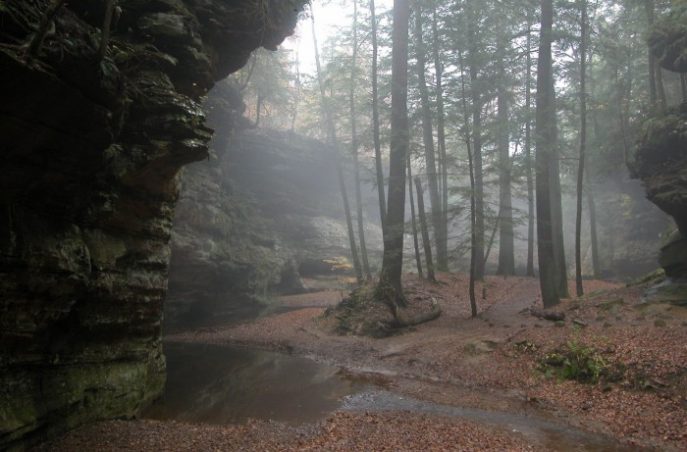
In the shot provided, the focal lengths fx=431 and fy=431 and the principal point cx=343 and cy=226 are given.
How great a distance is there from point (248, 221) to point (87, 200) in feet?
59.3

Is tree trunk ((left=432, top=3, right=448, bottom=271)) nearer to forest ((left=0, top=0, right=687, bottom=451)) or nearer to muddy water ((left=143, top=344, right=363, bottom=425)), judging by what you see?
forest ((left=0, top=0, right=687, bottom=451))

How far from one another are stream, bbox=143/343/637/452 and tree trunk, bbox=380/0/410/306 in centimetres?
473

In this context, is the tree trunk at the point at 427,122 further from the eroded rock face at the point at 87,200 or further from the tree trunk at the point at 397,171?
the eroded rock face at the point at 87,200

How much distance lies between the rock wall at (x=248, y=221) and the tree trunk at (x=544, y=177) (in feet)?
40.1

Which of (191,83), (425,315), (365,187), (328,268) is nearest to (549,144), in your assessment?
(425,315)

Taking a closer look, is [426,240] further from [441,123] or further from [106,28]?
[106,28]

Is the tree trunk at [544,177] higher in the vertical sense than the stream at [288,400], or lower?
higher

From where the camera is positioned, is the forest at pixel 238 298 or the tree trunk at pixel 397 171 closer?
the forest at pixel 238 298

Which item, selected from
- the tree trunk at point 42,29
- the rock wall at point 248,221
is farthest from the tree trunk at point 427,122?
the tree trunk at point 42,29

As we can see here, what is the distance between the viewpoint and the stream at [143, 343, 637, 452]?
7738 millimetres

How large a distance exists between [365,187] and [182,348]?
36.4 m

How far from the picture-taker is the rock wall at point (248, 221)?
782 inches

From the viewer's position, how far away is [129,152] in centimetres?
823

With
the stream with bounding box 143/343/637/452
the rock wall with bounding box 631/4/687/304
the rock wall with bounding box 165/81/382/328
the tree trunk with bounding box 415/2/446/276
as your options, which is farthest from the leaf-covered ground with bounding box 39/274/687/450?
the tree trunk with bounding box 415/2/446/276
